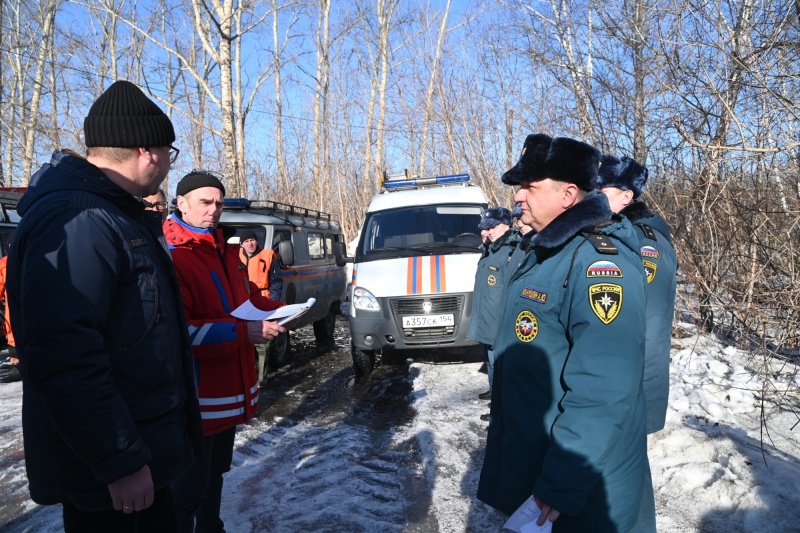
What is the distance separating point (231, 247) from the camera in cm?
298

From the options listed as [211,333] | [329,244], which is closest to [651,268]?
[211,333]

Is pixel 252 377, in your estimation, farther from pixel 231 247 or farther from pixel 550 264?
pixel 550 264

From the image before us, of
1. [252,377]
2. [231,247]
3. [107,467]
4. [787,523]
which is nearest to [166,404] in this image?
[107,467]

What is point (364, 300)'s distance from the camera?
653 cm

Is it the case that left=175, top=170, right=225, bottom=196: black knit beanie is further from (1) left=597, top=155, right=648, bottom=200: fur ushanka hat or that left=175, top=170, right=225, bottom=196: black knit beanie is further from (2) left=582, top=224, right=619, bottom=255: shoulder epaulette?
(1) left=597, top=155, right=648, bottom=200: fur ushanka hat

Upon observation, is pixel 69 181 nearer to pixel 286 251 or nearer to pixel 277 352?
pixel 286 251

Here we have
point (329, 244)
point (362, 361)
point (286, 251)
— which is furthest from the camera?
point (329, 244)

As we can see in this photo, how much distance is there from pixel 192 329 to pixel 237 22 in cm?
1451

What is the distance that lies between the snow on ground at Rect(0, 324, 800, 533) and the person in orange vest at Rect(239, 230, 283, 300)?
192 cm

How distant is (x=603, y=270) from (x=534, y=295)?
0.24 metres

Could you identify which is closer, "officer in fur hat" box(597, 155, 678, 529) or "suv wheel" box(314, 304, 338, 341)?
"officer in fur hat" box(597, 155, 678, 529)

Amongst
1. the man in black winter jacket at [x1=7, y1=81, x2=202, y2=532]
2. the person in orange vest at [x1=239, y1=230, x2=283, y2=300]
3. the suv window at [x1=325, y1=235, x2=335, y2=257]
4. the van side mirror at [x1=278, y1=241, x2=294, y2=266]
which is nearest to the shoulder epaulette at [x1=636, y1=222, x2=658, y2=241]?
the man in black winter jacket at [x1=7, y1=81, x2=202, y2=532]

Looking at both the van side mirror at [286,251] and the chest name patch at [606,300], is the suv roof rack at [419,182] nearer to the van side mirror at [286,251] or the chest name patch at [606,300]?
the van side mirror at [286,251]

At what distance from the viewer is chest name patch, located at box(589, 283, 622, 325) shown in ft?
5.26
